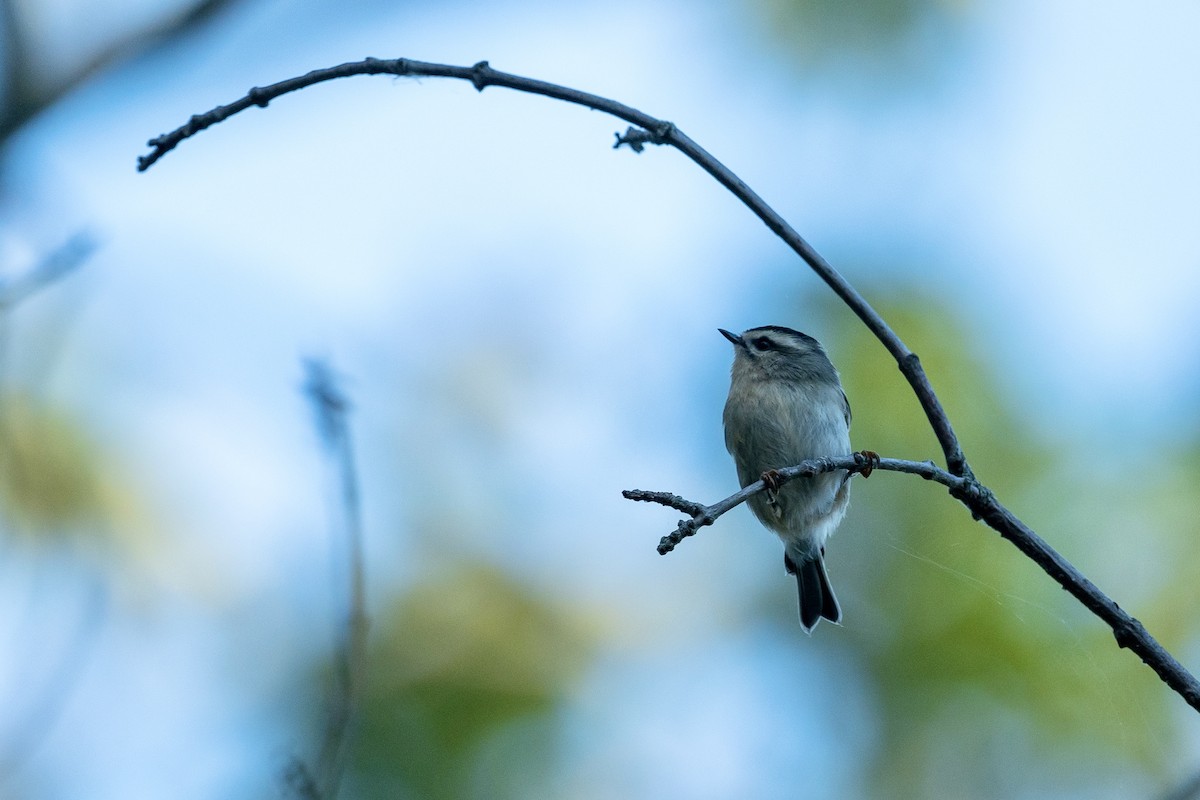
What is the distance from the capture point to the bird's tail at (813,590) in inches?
192

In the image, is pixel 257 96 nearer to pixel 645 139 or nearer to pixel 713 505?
pixel 645 139

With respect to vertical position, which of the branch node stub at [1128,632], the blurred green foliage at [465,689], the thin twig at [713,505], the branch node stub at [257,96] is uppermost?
the branch node stub at [257,96]

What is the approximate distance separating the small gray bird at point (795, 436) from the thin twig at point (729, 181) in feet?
6.99

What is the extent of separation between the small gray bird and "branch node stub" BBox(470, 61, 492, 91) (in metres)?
2.42

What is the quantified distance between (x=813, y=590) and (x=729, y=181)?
3.28 meters

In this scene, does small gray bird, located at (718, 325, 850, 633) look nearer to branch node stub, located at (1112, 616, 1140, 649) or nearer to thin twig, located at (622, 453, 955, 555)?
thin twig, located at (622, 453, 955, 555)

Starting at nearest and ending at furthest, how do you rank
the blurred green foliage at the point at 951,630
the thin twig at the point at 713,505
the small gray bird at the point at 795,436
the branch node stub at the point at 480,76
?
the thin twig at the point at 713,505, the branch node stub at the point at 480,76, the small gray bird at the point at 795,436, the blurred green foliage at the point at 951,630

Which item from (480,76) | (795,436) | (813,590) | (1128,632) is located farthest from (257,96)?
(813,590)

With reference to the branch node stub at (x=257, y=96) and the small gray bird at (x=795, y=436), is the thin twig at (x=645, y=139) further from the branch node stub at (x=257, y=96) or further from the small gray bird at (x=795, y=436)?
the small gray bird at (x=795, y=436)

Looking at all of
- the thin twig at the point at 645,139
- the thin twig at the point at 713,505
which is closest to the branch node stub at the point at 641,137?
the thin twig at the point at 645,139

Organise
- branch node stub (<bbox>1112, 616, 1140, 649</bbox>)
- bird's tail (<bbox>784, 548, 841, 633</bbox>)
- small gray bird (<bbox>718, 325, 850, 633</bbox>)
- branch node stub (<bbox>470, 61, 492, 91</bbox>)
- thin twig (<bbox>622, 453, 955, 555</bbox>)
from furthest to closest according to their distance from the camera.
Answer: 1. bird's tail (<bbox>784, 548, 841, 633</bbox>)
2. small gray bird (<bbox>718, 325, 850, 633</bbox>)
3. branch node stub (<bbox>470, 61, 492, 91</bbox>)
4. thin twig (<bbox>622, 453, 955, 555</bbox>)
5. branch node stub (<bbox>1112, 616, 1140, 649</bbox>)

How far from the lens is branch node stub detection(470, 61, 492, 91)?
2096 millimetres

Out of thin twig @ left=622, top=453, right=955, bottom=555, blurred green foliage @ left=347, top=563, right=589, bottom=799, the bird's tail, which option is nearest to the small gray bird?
the bird's tail

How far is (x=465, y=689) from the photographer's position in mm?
7457
